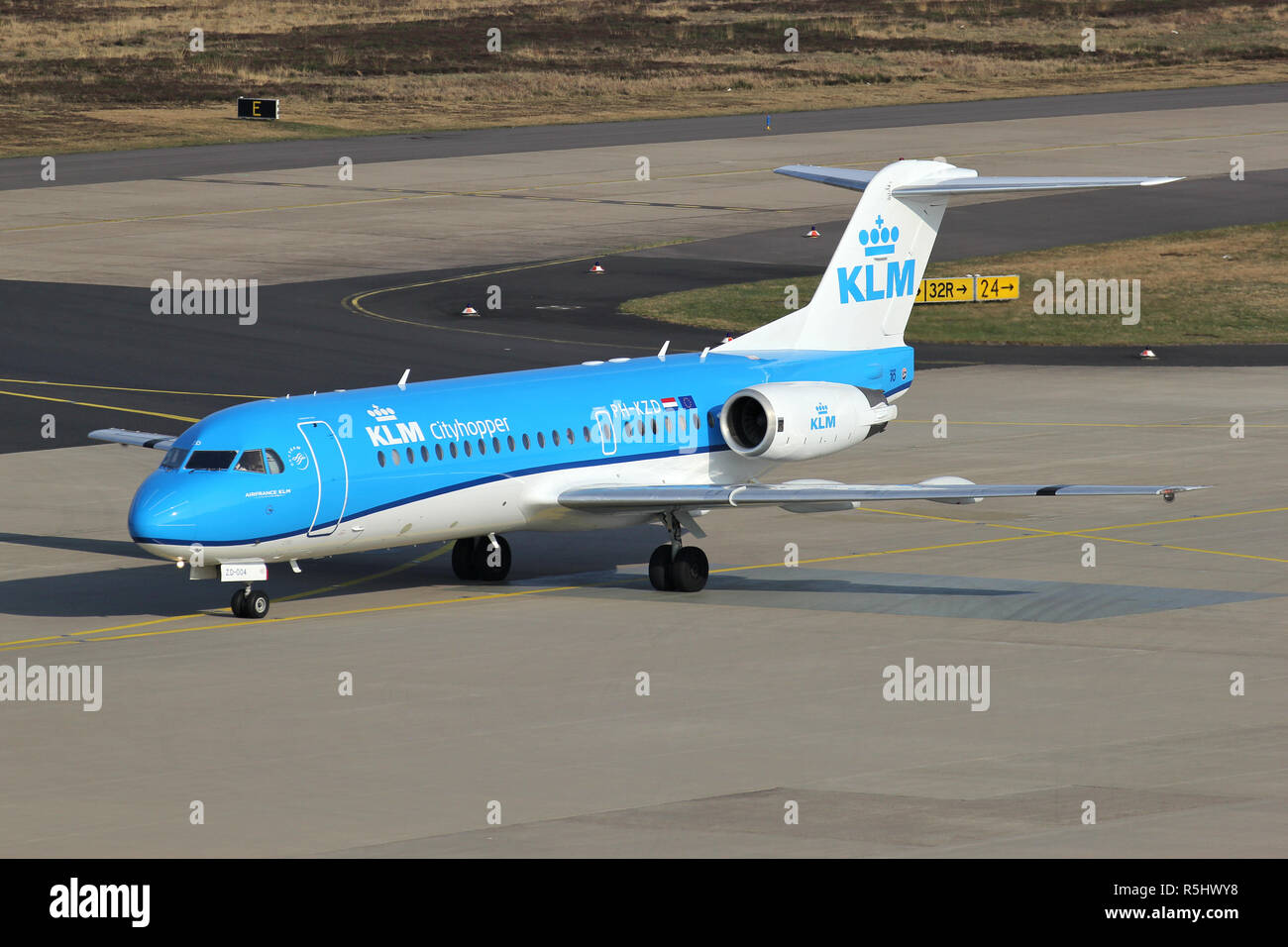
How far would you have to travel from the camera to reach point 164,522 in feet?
97.3

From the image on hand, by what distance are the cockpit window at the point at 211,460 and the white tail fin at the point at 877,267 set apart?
9870 mm

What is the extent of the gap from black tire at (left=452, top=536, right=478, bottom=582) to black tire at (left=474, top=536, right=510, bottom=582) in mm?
73

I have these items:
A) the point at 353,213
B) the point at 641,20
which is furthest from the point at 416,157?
the point at 641,20

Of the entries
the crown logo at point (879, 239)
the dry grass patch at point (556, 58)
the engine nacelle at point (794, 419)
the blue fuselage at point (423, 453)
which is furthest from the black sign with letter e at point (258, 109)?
the engine nacelle at point (794, 419)

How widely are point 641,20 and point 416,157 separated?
5497cm

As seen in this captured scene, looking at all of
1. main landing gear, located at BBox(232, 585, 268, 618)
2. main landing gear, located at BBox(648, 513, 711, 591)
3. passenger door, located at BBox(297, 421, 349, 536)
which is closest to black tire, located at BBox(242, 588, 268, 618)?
main landing gear, located at BBox(232, 585, 268, 618)

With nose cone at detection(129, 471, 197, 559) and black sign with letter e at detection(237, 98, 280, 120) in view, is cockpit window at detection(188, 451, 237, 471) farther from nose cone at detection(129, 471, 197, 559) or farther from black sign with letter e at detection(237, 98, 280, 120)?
black sign with letter e at detection(237, 98, 280, 120)

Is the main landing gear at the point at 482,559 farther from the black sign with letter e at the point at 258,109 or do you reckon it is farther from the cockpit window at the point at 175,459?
the black sign with letter e at the point at 258,109

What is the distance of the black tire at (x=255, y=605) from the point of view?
3125 centimetres

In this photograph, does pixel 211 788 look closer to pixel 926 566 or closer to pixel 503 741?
pixel 503 741

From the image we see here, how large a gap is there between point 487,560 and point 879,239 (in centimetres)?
940

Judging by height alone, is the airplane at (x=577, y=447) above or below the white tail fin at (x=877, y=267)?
below

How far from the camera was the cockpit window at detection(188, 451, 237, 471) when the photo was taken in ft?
99.4

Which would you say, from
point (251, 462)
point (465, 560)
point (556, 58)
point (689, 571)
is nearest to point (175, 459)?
point (251, 462)
